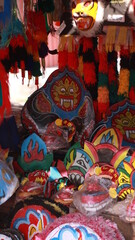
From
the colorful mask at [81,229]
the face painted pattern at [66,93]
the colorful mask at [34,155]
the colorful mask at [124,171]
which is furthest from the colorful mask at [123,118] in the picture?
the colorful mask at [81,229]

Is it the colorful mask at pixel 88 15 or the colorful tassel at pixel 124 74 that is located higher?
the colorful mask at pixel 88 15

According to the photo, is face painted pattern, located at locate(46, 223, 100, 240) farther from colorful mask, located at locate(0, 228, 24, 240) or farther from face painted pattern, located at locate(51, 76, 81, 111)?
face painted pattern, located at locate(51, 76, 81, 111)

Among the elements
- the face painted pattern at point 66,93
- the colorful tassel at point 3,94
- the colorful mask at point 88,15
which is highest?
the colorful mask at point 88,15

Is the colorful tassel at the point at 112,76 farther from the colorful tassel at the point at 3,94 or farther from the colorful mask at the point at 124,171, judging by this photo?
the colorful mask at the point at 124,171

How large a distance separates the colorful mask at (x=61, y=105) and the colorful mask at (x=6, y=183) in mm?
554

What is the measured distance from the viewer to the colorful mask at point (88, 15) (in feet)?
6.32

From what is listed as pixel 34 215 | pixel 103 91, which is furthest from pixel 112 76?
pixel 34 215

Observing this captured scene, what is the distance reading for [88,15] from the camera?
1.95 meters

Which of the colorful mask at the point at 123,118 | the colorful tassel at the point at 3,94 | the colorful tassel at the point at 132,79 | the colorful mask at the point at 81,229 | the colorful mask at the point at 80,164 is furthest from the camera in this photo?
the colorful tassel at the point at 132,79

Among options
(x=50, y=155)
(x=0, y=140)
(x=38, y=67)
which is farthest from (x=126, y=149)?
(x=38, y=67)

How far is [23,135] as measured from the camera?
88.7 inches

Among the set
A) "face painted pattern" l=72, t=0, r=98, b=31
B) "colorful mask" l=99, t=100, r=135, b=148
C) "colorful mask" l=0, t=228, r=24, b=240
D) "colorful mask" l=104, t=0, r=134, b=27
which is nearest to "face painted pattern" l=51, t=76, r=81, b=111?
"colorful mask" l=99, t=100, r=135, b=148

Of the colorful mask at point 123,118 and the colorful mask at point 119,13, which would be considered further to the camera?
the colorful mask at point 123,118

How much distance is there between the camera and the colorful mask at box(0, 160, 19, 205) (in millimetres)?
1534
